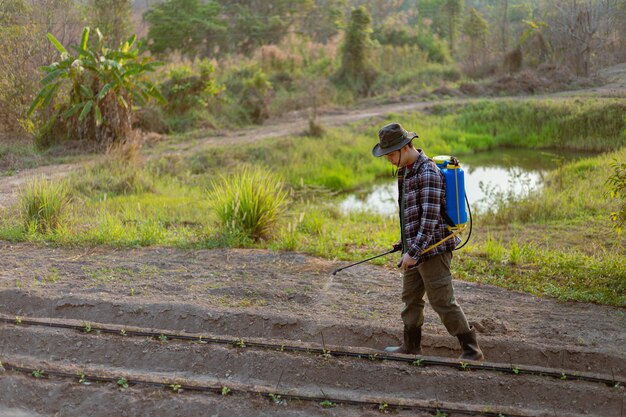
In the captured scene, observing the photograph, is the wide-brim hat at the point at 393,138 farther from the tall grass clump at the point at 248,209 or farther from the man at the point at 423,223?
the tall grass clump at the point at 248,209

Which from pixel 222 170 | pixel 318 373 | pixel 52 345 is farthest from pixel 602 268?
pixel 222 170

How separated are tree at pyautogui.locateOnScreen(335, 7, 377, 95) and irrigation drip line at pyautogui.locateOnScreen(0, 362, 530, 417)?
24.9m

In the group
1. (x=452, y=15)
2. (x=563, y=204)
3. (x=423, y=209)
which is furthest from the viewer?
(x=452, y=15)

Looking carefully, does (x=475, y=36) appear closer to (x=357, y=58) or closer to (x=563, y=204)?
(x=357, y=58)

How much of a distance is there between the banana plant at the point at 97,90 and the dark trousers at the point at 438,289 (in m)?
12.4

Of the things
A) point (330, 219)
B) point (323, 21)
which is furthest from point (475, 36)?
point (330, 219)

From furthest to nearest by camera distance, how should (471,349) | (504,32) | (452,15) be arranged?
(452,15)
(504,32)
(471,349)

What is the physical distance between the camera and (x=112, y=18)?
26.6 metres

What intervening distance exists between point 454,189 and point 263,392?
6.80 ft

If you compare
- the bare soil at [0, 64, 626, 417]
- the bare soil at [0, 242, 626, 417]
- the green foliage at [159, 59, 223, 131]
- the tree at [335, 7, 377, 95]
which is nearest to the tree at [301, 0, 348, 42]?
the tree at [335, 7, 377, 95]

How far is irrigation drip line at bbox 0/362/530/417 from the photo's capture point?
15.8ft

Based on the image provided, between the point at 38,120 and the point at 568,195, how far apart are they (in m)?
13.4

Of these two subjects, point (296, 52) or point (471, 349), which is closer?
point (471, 349)

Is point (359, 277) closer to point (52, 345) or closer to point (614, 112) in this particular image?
point (52, 345)
